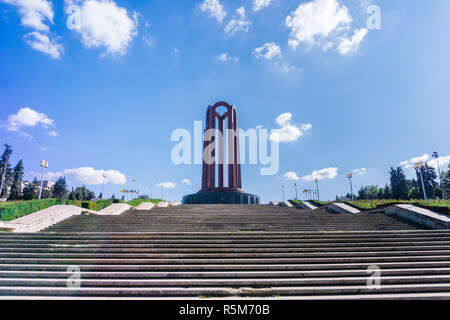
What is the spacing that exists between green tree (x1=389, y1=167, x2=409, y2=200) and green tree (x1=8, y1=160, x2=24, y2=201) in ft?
231

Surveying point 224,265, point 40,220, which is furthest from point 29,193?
point 224,265

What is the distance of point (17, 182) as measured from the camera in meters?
46.3

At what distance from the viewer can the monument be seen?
24.9 meters

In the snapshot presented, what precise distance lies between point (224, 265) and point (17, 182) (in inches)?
2235

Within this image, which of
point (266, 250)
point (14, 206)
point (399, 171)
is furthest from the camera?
point (399, 171)

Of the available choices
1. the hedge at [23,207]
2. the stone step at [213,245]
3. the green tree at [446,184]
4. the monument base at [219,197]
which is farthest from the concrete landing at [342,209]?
the green tree at [446,184]

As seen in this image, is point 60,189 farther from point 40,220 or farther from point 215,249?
point 215,249

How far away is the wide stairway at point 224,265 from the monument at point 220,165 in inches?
687

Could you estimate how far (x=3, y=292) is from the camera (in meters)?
4.67
